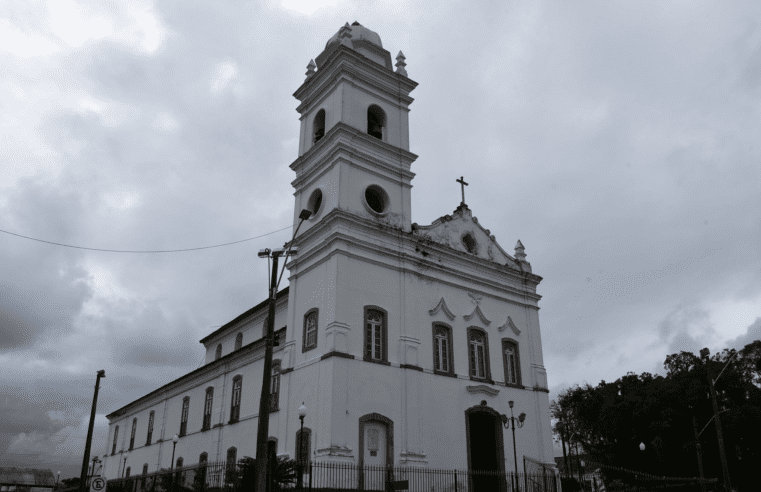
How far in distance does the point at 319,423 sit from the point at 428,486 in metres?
4.33

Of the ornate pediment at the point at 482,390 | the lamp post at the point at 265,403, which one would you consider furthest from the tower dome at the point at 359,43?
the lamp post at the point at 265,403

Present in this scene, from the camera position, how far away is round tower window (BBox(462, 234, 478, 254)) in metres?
27.6

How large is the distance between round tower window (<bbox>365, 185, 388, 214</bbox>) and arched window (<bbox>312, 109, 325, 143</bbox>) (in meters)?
3.62

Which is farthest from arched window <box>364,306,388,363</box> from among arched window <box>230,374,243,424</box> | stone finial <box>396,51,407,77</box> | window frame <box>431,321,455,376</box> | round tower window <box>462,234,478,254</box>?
stone finial <box>396,51,407,77</box>

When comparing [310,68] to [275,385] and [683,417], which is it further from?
[683,417]

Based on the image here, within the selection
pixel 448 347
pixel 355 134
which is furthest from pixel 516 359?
pixel 355 134

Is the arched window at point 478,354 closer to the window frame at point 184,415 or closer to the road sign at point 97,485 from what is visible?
the road sign at point 97,485

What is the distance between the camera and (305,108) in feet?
94.3

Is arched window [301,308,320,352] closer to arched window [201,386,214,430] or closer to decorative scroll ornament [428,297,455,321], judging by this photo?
decorative scroll ornament [428,297,455,321]

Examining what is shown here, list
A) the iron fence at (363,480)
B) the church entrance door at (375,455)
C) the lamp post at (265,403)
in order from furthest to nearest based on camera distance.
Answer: the church entrance door at (375,455) < the iron fence at (363,480) < the lamp post at (265,403)

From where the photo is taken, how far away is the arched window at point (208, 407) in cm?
3294

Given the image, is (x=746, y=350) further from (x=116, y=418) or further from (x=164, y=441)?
(x=116, y=418)

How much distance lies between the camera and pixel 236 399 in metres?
30.7

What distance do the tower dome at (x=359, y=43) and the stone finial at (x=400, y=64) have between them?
0.36 meters
